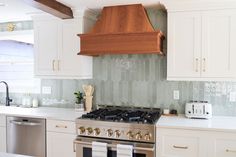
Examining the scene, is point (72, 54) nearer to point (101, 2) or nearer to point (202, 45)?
point (101, 2)

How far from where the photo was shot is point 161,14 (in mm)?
3205

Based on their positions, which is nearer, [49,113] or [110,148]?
[110,148]

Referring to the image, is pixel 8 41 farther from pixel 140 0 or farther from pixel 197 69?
pixel 197 69

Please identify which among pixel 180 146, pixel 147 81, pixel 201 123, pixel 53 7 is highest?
pixel 53 7

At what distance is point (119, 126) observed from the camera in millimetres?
2715

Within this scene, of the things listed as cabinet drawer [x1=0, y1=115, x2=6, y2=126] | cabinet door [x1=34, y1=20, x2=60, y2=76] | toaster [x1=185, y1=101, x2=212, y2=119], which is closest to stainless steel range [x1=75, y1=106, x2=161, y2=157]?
toaster [x1=185, y1=101, x2=212, y2=119]

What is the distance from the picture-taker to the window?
4.00m

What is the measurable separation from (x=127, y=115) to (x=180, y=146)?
0.71m

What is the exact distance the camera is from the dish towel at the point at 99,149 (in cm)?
271

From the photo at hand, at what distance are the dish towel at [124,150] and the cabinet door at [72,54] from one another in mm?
1126

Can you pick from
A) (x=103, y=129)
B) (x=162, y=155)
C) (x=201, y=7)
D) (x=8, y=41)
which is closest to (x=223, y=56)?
(x=201, y=7)

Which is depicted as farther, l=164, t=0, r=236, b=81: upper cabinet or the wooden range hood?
the wooden range hood

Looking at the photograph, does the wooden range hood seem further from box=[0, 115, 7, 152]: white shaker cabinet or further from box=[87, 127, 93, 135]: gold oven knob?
box=[0, 115, 7, 152]: white shaker cabinet

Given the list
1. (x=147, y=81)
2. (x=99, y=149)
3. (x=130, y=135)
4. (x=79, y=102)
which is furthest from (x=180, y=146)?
(x=79, y=102)
